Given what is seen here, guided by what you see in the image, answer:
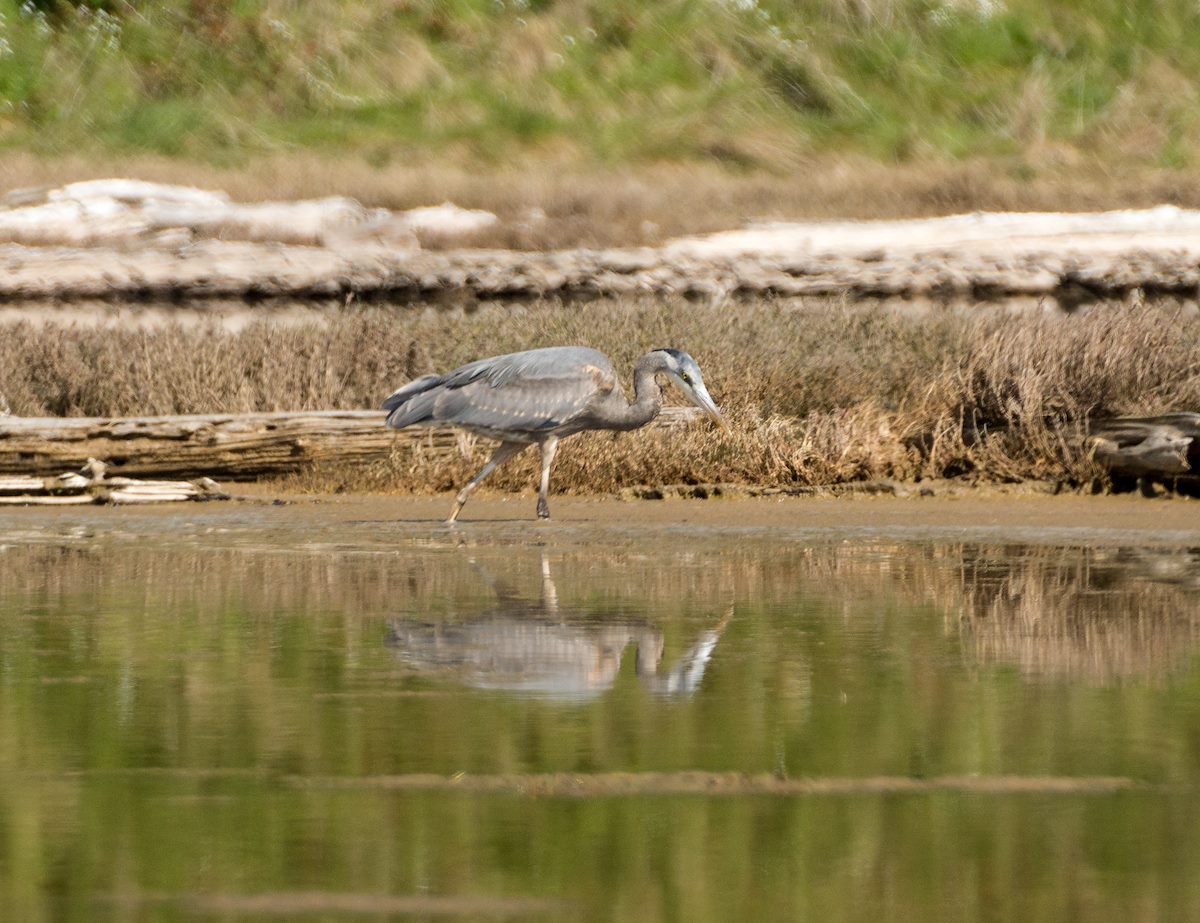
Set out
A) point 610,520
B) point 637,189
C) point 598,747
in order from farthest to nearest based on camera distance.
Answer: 1. point 637,189
2. point 610,520
3. point 598,747

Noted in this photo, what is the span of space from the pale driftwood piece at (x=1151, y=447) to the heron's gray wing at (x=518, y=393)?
3966 mm

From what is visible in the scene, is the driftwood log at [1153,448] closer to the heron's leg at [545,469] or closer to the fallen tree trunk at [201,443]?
the heron's leg at [545,469]

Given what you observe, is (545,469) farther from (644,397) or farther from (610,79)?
(610,79)

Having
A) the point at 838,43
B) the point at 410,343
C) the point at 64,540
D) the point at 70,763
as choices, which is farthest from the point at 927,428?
the point at 838,43

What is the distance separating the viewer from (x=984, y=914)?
448cm

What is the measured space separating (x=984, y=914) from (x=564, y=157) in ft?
102

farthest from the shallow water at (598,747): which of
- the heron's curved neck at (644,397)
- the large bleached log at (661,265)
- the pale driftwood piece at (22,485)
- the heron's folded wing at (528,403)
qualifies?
the large bleached log at (661,265)

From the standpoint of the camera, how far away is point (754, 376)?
17.4 m

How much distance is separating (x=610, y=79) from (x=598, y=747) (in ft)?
109

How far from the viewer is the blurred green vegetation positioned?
35719mm

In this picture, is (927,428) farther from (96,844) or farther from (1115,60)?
(1115,60)

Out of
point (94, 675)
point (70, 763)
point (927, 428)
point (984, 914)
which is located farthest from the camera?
point (927, 428)

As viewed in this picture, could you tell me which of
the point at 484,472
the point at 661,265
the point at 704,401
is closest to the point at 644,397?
the point at 704,401

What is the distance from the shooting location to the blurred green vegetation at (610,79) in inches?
1406
